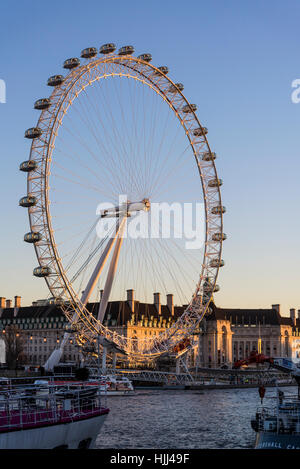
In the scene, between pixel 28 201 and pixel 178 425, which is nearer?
pixel 178 425

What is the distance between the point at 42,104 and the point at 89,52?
7122mm

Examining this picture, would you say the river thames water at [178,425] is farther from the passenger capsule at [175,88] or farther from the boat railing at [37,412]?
the passenger capsule at [175,88]

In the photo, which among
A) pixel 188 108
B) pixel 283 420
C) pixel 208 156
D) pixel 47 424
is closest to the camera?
pixel 47 424

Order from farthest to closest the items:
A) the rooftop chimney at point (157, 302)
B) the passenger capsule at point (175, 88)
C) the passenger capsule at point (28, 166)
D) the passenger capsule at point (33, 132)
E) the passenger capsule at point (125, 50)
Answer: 1. the rooftop chimney at point (157, 302)
2. the passenger capsule at point (175, 88)
3. the passenger capsule at point (125, 50)
4. the passenger capsule at point (33, 132)
5. the passenger capsule at point (28, 166)

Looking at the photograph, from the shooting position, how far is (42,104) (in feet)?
222

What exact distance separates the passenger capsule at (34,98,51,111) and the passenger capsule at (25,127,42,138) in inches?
85.4

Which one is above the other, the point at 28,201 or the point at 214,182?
the point at 214,182

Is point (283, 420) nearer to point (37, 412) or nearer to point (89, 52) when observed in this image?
point (37, 412)

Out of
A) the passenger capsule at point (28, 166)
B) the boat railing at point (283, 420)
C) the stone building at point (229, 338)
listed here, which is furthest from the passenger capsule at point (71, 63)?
the stone building at point (229, 338)

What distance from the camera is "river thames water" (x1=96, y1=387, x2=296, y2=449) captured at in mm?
40438

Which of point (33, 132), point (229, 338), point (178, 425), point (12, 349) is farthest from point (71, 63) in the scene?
point (229, 338)

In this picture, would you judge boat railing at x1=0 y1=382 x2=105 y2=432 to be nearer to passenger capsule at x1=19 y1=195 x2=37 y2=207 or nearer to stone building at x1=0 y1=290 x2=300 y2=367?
passenger capsule at x1=19 y1=195 x2=37 y2=207

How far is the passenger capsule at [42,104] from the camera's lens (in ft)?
222

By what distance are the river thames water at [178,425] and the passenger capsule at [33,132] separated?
2591 cm
